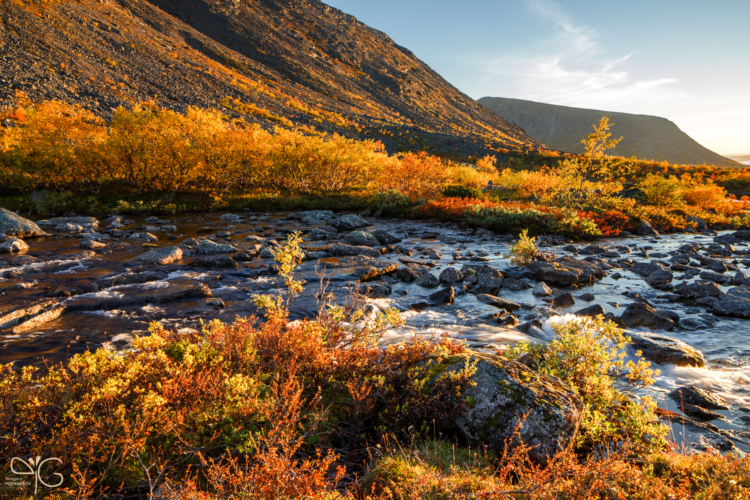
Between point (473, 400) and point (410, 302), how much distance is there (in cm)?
497

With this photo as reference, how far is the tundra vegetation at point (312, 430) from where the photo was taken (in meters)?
2.51

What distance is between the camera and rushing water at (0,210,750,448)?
5.42m

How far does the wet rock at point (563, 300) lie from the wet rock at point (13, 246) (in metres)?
16.4

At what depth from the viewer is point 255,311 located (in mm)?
7602

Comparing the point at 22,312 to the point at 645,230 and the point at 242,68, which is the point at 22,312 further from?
the point at 242,68

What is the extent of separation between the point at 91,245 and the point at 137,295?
5.94 metres

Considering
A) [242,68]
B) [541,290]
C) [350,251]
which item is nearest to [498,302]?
[541,290]

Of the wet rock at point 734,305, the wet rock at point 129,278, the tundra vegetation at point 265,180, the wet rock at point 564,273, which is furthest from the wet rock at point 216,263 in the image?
the wet rock at point 734,305

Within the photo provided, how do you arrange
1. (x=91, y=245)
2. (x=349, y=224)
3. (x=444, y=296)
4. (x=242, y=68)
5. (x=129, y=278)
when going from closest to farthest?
(x=444, y=296) → (x=129, y=278) → (x=91, y=245) → (x=349, y=224) → (x=242, y=68)

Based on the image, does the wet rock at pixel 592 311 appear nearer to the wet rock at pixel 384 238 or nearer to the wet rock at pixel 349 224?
the wet rock at pixel 384 238

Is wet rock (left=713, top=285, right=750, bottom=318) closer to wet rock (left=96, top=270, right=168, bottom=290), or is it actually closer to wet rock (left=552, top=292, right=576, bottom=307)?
wet rock (left=552, top=292, right=576, bottom=307)

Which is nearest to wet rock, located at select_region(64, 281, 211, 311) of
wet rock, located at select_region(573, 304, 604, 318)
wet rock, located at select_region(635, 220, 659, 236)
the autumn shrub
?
the autumn shrub

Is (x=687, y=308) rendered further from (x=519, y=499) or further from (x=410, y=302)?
(x=519, y=499)

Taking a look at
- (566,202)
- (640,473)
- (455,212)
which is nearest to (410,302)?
(640,473)
